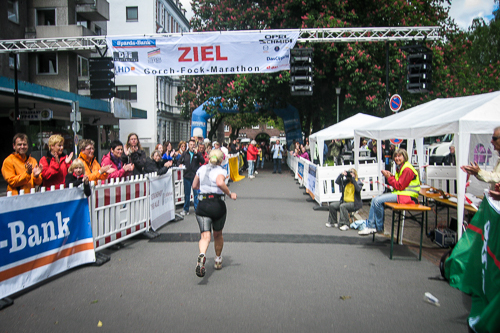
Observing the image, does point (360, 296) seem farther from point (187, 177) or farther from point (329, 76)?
point (329, 76)

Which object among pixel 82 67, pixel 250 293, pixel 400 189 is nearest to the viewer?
pixel 250 293

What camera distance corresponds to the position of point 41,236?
529cm

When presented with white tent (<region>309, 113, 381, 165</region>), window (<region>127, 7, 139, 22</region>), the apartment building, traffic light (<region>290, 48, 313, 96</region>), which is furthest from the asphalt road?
window (<region>127, 7, 139, 22</region>)

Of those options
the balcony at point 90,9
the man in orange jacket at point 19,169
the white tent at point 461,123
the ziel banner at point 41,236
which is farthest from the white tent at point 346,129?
the balcony at point 90,9

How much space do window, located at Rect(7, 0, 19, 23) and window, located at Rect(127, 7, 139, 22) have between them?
19050 mm

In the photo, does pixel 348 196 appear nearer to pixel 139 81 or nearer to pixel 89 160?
pixel 89 160

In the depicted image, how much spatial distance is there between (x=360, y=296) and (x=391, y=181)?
3.07m

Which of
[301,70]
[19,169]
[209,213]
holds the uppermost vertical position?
[301,70]

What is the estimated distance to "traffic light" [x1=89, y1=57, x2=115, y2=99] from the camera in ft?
43.6

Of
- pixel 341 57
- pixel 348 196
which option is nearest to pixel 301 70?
pixel 348 196

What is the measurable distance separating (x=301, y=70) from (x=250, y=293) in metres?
9.72

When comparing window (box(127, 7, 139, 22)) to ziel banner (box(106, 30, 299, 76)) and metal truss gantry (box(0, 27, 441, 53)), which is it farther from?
ziel banner (box(106, 30, 299, 76))

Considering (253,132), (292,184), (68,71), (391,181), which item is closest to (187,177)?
(391,181)

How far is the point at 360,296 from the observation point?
4.92 metres
